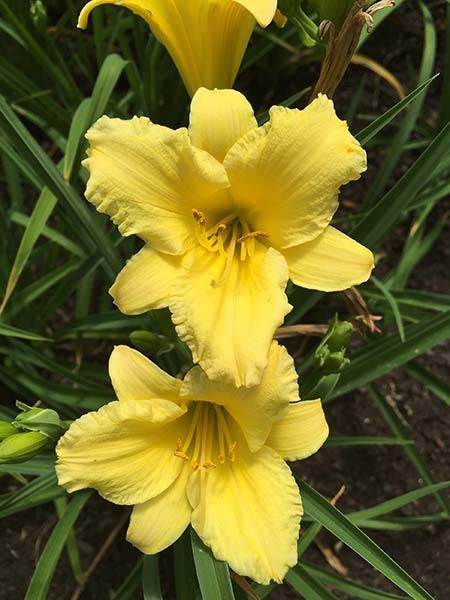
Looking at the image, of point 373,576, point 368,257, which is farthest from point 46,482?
point 373,576

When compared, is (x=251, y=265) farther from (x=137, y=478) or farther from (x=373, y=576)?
(x=373, y=576)

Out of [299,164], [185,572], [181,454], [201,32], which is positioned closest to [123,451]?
[181,454]

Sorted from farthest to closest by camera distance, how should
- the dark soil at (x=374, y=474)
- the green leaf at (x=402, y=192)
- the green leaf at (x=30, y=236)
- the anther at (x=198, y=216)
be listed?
the dark soil at (x=374, y=474)
the green leaf at (x=30, y=236)
the green leaf at (x=402, y=192)
the anther at (x=198, y=216)

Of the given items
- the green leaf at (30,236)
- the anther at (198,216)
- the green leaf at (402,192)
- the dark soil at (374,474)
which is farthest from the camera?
the dark soil at (374,474)

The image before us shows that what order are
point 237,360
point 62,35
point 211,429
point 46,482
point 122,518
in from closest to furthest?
point 237,360, point 211,429, point 46,482, point 122,518, point 62,35

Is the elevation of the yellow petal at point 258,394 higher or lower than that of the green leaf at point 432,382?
higher

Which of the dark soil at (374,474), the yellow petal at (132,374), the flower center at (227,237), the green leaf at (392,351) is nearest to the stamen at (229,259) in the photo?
the flower center at (227,237)

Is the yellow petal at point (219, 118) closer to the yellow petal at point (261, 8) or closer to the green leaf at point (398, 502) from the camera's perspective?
the yellow petal at point (261, 8)
